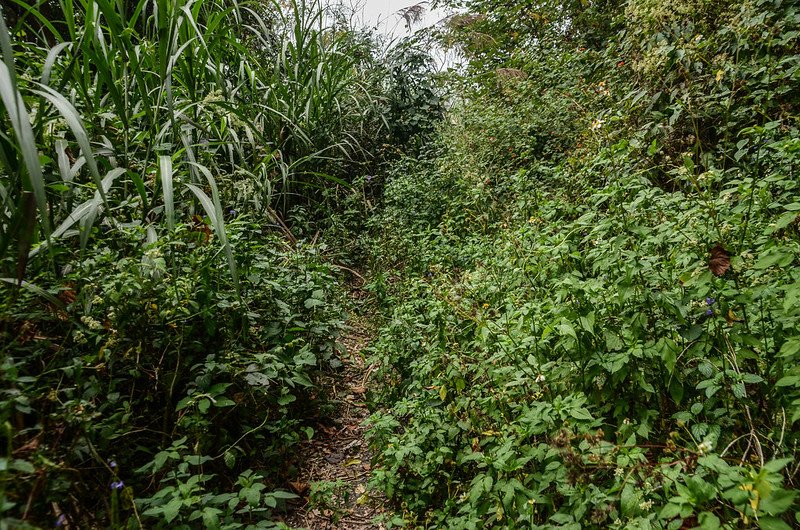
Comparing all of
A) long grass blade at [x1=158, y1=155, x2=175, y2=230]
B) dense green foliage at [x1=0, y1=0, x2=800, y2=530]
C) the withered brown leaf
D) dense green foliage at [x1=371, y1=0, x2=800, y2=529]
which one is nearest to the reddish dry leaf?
dense green foliage at [x1=0, y1=0, x2=800, y2=530]

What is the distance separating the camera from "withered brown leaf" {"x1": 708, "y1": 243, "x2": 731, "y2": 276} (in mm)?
1402

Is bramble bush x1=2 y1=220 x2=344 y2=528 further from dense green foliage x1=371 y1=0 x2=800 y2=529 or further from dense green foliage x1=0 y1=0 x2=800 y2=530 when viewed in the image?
dense green foliage x1=371 y1=0 x2=800 y2=529

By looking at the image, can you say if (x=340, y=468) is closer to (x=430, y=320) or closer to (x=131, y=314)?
(x=430, y=320)

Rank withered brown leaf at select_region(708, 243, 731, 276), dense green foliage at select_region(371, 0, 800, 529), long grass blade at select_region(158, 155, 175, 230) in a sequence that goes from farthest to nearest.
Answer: long grass blade at select_region(158, 155, 175, 230)
withered brown leaf at select_region(708, 243, 731, 276)
dense green foliage at select_region(371, 0, 800, 529)

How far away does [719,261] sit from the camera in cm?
142

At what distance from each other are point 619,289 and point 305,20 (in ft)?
12.2

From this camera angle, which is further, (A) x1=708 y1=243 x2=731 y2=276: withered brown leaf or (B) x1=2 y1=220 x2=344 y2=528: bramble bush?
(A) x1=708 y1=243 x2=731 y2=276: withered brown leaf

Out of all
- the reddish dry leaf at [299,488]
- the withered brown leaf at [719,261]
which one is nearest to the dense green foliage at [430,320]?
the withered brown leaf at [719,261]

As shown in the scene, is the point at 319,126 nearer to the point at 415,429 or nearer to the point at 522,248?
the point at 522,248

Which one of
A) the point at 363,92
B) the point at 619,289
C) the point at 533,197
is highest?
→ the point at 363,92

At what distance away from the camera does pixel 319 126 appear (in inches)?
166

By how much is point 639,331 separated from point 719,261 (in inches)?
13.4

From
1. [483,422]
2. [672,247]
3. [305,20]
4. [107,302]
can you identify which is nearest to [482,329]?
[483,422]

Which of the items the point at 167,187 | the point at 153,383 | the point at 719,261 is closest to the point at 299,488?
the point at 153,383
